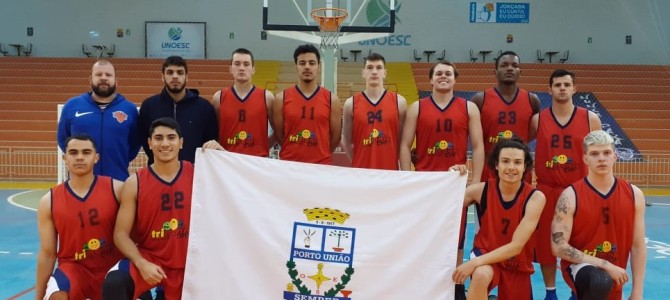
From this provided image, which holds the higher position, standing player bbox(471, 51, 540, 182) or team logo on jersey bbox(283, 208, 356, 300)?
standing player bbox(471, 51, 540, 182)

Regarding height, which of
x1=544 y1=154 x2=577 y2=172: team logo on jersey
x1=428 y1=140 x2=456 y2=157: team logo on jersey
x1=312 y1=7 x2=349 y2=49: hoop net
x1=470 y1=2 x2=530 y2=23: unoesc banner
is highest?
x1=470 y1=2 x2=530 y2=23: unoesc banner

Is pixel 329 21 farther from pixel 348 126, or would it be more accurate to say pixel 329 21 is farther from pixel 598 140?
pixel 598 140

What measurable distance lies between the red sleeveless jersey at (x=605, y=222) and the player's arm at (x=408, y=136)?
136cm

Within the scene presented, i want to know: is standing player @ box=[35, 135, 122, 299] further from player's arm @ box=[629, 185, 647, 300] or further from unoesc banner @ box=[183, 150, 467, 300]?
player's arm @ box=[629, 185, 647, 300]

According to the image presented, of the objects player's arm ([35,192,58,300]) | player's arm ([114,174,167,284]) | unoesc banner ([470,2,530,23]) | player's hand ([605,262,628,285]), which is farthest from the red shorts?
unoesc banner ([470,2,530,23])

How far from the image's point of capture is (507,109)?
191 inches

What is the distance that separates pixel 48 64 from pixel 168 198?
61.6 ft

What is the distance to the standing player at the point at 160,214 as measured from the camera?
3.74m

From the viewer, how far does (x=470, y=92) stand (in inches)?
704

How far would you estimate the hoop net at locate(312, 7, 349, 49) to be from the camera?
38.9 feet

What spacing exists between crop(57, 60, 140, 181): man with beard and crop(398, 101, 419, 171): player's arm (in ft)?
7.34

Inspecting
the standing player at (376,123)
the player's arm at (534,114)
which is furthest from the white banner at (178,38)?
the player's arm at (534,114)

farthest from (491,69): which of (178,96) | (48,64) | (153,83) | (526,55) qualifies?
(178,96)

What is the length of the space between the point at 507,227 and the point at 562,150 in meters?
1.11
